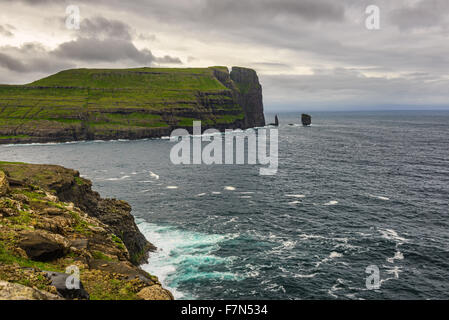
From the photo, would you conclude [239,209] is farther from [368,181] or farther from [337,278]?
[368,181]

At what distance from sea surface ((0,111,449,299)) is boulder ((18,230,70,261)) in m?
15.4

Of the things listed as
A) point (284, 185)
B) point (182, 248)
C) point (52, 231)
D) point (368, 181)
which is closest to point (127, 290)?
point (52, 231)

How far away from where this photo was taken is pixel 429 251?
41656 millimetres

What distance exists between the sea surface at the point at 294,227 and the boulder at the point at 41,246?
15.4 metres

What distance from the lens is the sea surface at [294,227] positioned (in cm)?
3450

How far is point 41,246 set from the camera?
67.4 ft

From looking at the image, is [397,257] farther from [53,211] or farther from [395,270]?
[53,211]

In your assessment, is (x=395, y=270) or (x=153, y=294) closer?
(x=153, y=294)

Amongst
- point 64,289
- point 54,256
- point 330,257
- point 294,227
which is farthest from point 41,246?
point 294,227

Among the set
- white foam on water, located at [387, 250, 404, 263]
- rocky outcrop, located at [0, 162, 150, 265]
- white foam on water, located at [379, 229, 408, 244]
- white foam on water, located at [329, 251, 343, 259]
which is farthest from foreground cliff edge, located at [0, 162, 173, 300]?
white foam on water, located at [379, 229, 408, 244]

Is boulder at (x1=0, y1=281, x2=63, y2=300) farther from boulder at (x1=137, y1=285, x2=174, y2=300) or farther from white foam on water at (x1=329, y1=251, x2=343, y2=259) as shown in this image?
white foam on water at (x1=329, y1=251, x2=343, y2=259)

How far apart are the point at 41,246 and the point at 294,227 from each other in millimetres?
39993

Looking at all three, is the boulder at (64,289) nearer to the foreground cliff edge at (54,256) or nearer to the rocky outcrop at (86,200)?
the foreground cliff edge at (54,256)

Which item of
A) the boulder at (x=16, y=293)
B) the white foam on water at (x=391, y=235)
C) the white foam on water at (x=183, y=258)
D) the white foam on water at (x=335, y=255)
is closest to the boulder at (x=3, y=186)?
the white foam on water at (x=183, y=258)
